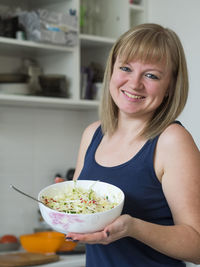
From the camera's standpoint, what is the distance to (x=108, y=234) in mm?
1144

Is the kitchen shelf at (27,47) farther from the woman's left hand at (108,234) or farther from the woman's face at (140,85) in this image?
the woman's left hand at (108,234)

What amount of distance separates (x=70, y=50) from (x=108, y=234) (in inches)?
70.2

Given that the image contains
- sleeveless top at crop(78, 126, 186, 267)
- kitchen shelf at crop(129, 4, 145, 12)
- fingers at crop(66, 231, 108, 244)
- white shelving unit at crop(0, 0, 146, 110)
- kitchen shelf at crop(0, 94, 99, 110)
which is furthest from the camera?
kitchen shelf at crop(129, 4, 145, 12)

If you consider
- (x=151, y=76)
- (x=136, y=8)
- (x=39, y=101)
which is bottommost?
(x=39, y=101)

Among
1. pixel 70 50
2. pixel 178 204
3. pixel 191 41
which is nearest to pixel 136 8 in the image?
pixel 191 41

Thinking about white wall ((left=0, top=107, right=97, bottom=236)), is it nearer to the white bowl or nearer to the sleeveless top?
the sleeveless top

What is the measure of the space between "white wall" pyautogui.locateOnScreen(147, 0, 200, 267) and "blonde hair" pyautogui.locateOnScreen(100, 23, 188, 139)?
4.04 feet

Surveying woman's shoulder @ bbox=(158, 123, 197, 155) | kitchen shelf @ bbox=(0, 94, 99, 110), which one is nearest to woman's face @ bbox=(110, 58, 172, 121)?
woman's shoulder @ bbox=(158, 123, 197, 155)

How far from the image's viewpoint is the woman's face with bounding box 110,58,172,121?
143 cm

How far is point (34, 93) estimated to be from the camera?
2.66m

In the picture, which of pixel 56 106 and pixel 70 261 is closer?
pixel 70 261

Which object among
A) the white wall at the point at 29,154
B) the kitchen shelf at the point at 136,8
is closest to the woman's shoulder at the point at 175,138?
the white wall at the point at 29,154

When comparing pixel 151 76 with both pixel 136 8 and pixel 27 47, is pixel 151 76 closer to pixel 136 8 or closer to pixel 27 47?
pixel 27 47

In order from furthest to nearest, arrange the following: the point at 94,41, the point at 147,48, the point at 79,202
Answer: the point at 94,41, the point at 147,48, the point at 79,202
